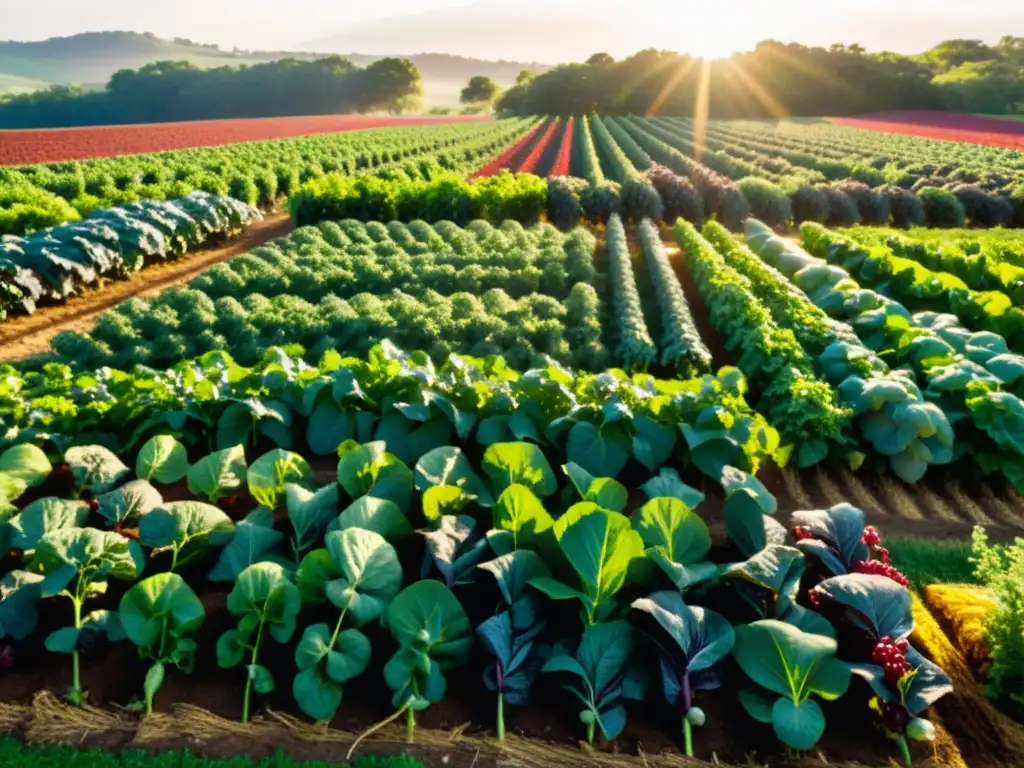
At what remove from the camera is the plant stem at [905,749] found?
295 centimetres

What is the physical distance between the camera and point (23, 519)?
368 cm

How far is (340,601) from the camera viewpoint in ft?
10.7

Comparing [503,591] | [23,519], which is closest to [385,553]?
[503,591]

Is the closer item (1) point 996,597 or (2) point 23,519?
A: (1) point 996,597

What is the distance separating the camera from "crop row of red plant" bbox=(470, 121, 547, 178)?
→ 31209 mm

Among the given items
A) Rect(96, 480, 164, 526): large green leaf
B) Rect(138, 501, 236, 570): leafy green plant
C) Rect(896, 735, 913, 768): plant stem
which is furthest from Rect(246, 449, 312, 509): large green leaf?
Rect(896, 735, 913, 768): plant stem

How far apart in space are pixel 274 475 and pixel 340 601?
4.08 ft

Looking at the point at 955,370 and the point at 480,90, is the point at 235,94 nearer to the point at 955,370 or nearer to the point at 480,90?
the point at 480,90

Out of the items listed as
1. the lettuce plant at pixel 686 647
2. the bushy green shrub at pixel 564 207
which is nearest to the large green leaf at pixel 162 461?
the lettuce plant at pixel 686 647

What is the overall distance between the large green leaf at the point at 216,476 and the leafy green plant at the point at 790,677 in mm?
2856

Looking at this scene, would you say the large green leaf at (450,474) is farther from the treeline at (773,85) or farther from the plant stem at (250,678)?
the treeline at (773,85)

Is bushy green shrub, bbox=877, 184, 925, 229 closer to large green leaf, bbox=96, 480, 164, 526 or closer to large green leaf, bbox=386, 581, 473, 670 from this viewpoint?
large green leaf, bbox=386, 581, 473, 670

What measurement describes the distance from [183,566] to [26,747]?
3.31ft

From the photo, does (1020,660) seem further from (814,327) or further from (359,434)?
(814,327)
